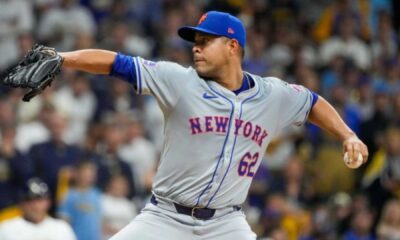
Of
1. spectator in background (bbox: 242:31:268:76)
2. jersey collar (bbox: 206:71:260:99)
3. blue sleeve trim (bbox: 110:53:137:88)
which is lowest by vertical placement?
spectator in background (bbox: 242:31:268:76)

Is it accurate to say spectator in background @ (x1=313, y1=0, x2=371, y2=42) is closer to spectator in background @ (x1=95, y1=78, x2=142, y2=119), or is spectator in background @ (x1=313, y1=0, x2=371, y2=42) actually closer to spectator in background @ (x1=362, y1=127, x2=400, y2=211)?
spectator in background @ (x1=362, y1=127, x2=400, y2=211)

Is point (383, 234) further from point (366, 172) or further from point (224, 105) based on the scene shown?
point (224, 105)

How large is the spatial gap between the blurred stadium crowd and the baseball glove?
4.65 m

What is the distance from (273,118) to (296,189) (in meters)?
5.77

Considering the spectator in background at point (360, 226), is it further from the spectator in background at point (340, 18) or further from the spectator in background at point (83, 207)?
the spectator in background at point (340, 18)

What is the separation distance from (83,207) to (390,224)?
3.39 m

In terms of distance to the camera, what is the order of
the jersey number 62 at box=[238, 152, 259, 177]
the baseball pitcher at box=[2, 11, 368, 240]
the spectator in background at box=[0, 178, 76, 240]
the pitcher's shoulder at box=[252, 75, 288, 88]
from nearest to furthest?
1. the baseball pitcher at box=[2, 11, 368, 240]
2. the jersey number 62 at box=[238, 152, 259, 177]
3. the pitcher's shoulder at box=[252, 75, 288, 88]
4. the spectator in background at box=[0, 178, 76, 240]

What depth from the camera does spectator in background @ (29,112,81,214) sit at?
1134cm

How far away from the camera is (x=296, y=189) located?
12.6 metres

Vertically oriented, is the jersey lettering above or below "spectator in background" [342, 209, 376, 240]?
above

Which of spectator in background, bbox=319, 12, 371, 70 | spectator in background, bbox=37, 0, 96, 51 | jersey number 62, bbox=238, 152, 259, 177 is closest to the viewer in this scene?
jersey number 62, bbox=238, 152, 259, 177

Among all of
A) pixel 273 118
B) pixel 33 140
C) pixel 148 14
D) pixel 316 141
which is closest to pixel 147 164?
pixel 33 140

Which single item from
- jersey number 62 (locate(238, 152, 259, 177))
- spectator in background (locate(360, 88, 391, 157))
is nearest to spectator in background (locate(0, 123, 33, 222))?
spectator in background (locate(360, 88, 391, 157))

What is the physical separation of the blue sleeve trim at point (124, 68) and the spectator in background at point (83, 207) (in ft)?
15.5
